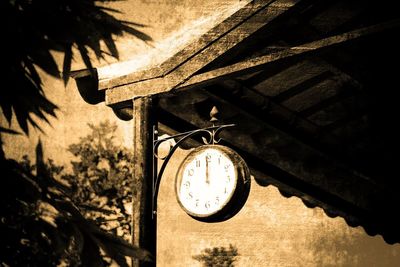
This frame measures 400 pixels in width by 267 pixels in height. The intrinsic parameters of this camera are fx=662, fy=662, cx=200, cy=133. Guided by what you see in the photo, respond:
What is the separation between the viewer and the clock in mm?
4430

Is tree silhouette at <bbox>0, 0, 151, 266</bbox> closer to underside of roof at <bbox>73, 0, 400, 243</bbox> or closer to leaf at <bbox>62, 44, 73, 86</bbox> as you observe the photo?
leaf at <bbox>62, 44, 73, 86</bbox>

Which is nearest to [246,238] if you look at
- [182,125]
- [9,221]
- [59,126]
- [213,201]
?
[59,126]

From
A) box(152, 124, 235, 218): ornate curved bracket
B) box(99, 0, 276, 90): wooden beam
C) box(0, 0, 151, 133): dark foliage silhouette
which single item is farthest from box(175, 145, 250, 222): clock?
box(0, 0, 151, 133): dark foliage silhouette

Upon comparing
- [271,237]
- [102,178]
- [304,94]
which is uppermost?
[102,178]

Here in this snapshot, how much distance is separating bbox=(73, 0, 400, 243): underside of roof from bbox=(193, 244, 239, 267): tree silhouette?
7.78 meters

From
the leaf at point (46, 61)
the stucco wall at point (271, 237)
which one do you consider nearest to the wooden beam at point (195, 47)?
the leaf at point (46, 61)

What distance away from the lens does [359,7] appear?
4426 mm

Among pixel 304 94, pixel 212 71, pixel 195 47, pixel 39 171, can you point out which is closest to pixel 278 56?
pixel 212 71

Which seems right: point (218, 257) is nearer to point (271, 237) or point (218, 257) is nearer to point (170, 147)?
point (271, 237)

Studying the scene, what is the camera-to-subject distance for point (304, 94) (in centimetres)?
558

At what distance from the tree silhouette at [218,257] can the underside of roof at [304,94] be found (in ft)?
25.5

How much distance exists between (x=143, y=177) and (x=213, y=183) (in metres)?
0.52

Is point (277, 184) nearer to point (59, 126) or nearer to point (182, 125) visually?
point (182, 125)

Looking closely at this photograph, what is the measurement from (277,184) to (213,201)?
201 cm
